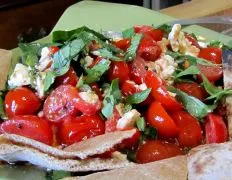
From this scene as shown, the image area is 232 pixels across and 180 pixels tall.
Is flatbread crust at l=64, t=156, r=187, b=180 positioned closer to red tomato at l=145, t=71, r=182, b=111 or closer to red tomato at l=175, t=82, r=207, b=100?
red tomato at l=145, t=71, r=182, b=111

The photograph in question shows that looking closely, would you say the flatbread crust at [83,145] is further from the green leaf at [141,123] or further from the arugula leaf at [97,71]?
the arugula leaf at [97,71]

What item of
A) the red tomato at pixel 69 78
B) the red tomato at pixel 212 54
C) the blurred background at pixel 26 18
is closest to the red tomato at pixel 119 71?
the red tomato at pixel 69 78

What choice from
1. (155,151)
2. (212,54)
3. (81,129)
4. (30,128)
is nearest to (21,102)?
(30,128)

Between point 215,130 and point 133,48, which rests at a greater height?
point 133,48

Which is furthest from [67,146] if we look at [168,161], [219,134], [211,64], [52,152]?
[211,64]

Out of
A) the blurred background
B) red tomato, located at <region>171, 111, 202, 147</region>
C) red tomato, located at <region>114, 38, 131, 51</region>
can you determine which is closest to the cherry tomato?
red tomato, located at <region>114, 38, 131, 51</region>

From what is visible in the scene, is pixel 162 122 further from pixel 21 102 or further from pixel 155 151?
pixel 21 102

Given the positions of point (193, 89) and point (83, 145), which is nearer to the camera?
point (83, 145)

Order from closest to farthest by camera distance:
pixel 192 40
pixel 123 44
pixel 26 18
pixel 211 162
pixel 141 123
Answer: pixel 211 162, pixel 141 123, pixel 123 44, pixel 192 40, pixel 26 18
